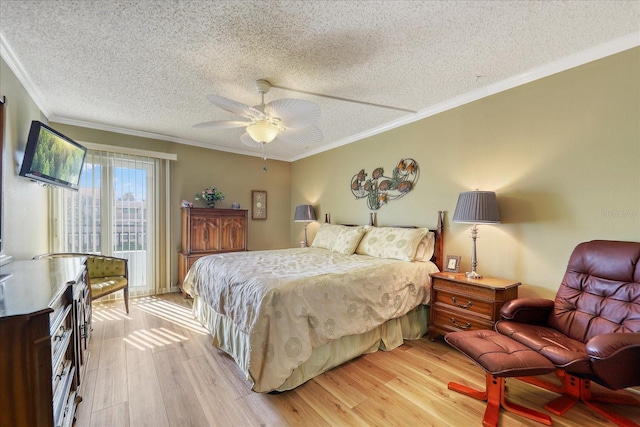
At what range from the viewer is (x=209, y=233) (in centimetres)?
443

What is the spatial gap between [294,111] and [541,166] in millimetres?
2224

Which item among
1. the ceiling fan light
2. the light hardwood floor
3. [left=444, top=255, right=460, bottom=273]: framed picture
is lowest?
the light hardwood floor

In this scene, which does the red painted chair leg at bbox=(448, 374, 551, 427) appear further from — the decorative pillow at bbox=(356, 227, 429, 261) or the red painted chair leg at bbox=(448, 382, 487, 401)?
the decorative pillow at bbox=(356, 227, 429, 261)

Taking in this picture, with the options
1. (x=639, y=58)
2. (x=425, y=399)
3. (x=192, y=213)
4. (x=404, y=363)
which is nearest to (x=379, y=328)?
(x=404, y=363)

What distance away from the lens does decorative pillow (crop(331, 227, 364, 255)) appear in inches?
143

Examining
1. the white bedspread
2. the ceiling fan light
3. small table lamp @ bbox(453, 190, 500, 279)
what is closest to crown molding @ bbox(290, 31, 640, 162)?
small table lamp @ bbox(453, 190, 500, 279)

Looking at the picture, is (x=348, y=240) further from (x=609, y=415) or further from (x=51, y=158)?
(x=51, y=158)

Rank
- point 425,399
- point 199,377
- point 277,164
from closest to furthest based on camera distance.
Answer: point 425,399 < point 199,377 < point 277,164

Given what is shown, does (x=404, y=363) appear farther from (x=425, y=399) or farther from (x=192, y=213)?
(x=192, y=213)

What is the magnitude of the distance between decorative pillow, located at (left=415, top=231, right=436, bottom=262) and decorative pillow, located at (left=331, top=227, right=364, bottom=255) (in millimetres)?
835

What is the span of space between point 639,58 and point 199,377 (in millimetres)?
4028

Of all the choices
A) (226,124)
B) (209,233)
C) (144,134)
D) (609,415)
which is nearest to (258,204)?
(209,233)

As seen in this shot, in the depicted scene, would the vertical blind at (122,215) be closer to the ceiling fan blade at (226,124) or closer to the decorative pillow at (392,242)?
the ceiling fan blade at (226,124)

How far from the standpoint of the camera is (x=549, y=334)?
1.96 m
